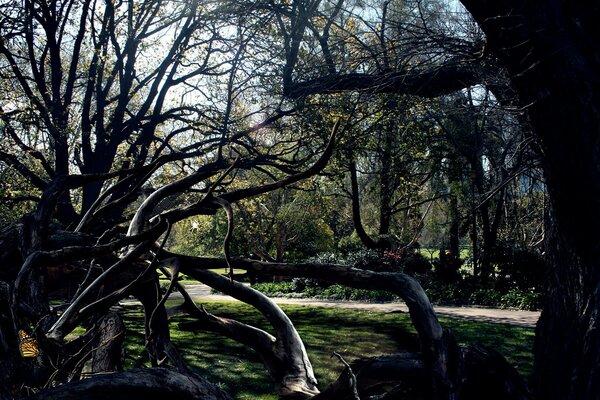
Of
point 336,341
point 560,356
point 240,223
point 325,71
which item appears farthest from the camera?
point 240,223

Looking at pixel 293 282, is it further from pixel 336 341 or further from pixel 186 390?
pixel 186 390

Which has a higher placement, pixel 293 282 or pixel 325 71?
pixel 325 71

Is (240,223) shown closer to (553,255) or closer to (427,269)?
(427,269)

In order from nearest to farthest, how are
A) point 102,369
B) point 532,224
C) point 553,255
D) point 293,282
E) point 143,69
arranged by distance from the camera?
point 102,369 < point 553,255 < point 143,69 < point 532,224 < point 293,282

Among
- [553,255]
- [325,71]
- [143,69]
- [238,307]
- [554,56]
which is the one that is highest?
[143,69]

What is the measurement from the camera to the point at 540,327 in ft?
12.5

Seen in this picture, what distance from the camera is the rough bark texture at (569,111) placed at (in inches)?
121

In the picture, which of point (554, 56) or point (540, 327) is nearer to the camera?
point (554, 56)

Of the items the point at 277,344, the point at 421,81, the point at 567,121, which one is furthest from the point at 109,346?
the point at 421,81

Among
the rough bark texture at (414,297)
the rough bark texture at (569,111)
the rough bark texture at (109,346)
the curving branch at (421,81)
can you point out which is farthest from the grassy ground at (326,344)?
the rough bark texture at (414,297)

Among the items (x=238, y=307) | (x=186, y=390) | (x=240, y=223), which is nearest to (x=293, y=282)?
(x=240, y=223)

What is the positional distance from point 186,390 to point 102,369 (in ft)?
3.98

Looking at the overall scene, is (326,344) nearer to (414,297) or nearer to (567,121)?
(567,121)

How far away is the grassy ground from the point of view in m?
7.41
